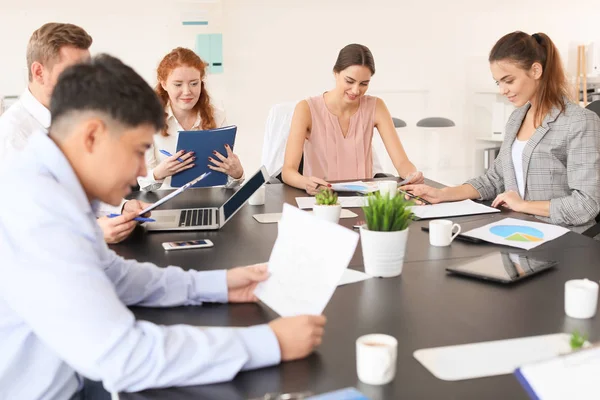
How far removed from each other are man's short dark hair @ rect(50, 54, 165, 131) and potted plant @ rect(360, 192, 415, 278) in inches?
23.2

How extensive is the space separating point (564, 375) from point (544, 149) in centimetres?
179

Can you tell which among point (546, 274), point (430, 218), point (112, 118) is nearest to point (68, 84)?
point (112, 118)

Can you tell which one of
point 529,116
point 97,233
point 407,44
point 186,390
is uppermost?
point 407,44

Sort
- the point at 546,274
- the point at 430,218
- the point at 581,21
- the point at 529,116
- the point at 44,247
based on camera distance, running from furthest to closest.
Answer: the point at 581,21
the point at 529,116
the point at 430,218
the point at 546,274
the point at 44,247

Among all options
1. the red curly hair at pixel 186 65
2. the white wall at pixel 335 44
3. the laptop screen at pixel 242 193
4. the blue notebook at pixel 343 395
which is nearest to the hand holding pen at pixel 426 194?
the laptop screen at pixel 242 193

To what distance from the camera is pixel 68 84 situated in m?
1.17

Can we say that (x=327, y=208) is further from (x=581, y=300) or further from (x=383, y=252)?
(x=581, y=300)

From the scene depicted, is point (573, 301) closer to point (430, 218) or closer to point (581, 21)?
point (430, 218)

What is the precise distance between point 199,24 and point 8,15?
129 cm

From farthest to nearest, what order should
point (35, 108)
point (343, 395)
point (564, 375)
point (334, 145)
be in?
point (334, 145), point (35, 108), point (343, 395), point (564, 375)

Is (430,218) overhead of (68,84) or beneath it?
beneath

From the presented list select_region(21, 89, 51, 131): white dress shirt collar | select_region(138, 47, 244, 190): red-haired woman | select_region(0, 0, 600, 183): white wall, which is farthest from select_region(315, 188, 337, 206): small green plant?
select_region(0, 0, 600, 183): white wall

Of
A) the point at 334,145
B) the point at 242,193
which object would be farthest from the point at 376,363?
the point at 334,145

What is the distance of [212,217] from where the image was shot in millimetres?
2199
